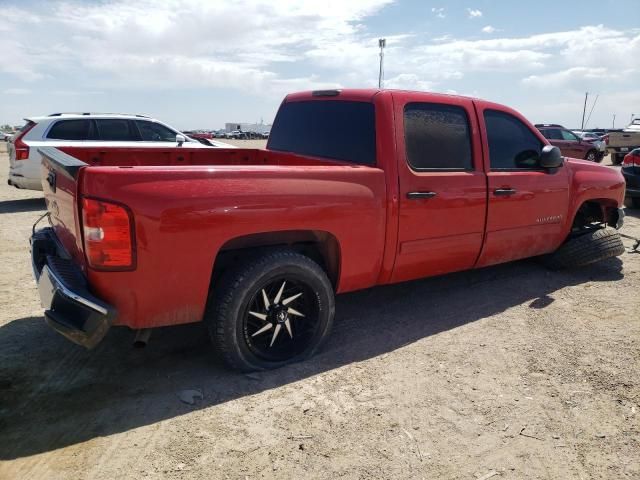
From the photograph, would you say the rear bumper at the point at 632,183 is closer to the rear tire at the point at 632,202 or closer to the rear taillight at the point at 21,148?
the rear tire at the point at 632,202

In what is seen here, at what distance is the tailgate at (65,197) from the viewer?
2.68m

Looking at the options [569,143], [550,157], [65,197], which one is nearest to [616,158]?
[569,143]

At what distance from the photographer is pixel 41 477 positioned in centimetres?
229

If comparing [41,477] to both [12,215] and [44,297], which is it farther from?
[12,215]

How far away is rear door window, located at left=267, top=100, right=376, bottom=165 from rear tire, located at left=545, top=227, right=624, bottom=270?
2.82 metres

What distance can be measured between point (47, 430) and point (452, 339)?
2.72 metres

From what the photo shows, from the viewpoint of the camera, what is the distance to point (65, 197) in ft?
9.75

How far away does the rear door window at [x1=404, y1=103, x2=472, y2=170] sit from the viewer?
150 inches

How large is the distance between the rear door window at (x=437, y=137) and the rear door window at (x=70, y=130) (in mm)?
7198

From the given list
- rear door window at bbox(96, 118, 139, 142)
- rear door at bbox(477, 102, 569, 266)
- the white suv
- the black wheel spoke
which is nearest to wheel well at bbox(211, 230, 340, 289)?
the black wheel spoke

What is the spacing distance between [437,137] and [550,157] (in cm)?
128

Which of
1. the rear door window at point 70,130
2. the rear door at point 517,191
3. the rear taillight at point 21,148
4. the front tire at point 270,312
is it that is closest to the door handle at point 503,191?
the rear door at point 517,191

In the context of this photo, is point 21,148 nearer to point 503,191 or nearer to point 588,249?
point 503,191

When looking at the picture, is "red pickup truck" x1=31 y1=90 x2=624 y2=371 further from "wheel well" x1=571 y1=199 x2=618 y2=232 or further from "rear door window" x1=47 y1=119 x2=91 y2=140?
"rear door window" x1=47 y1=119 x2=91 y2=140
